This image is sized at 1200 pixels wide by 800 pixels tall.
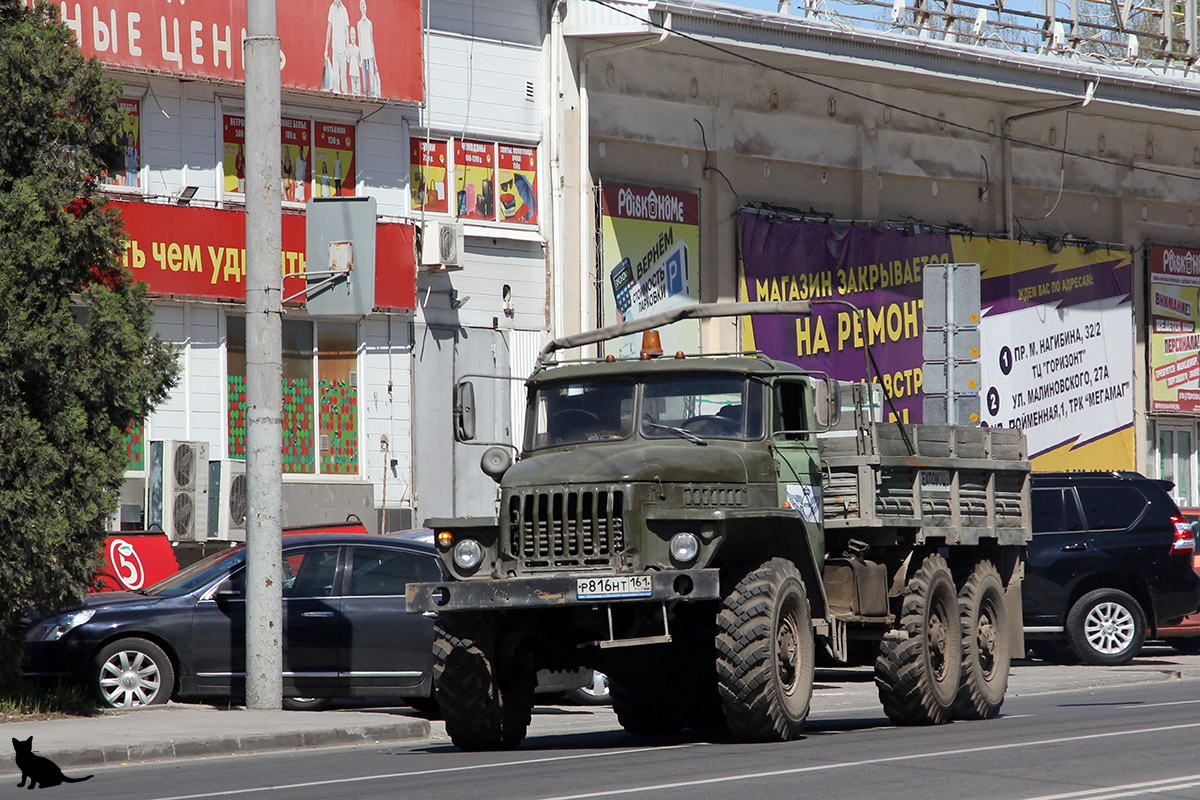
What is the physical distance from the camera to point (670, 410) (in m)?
12.8

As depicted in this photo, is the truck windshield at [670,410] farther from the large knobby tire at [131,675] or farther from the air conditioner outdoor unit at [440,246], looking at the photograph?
the air conditioner outdoor unit at [440,246]

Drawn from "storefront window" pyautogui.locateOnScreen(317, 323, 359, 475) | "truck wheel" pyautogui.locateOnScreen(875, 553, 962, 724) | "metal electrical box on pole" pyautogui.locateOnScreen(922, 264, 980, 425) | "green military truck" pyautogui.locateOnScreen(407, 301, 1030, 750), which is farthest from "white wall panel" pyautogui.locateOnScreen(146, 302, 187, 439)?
"truck wheel" pyautogui.locateOnScreen(875, 553, 962, 724)

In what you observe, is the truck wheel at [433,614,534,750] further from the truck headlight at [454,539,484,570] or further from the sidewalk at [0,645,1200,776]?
the sidewalk at [0,645,1200,776]

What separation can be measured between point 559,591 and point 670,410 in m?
1.95

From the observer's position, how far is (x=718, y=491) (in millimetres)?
12125

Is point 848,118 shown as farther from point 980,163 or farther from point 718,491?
point 718,491

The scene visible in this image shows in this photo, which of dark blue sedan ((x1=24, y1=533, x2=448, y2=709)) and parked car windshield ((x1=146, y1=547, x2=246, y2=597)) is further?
parked car windshield ((x1=146, y1=547, x2=246, y2=597))

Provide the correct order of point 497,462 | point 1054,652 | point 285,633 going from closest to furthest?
point 497,462, point 285,633, point 1054,652

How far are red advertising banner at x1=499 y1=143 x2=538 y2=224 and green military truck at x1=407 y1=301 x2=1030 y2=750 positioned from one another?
39.9 feet

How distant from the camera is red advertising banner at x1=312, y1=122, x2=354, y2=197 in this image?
24.2 metres

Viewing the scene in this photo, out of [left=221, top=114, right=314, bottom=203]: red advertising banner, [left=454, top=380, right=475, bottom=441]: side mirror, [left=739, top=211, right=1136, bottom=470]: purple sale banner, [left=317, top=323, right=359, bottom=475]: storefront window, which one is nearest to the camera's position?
[left=454, top=380, right=475, bottom=441]: side mirror

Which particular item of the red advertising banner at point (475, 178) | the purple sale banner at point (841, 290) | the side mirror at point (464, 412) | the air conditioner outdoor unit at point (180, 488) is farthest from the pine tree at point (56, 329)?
the purple sale banner at point (841, 290)

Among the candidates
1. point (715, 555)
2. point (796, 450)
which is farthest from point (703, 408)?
point (715, 555)

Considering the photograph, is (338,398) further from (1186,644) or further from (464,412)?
(464,412)
